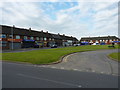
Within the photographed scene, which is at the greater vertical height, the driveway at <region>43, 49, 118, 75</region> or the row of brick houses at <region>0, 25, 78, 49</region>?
the row of brick houses at <region>0, 25, 78, 49</region>

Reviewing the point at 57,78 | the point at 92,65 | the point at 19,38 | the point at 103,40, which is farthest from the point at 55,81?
the point at 103,40

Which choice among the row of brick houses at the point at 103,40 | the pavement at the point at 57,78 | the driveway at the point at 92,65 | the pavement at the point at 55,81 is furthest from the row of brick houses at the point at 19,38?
the row of brick houses at the point at 103,40

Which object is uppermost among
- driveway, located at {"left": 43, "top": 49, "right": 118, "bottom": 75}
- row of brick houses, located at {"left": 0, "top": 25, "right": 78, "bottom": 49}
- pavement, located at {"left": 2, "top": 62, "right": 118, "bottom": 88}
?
row of brick houses, located at {"left": 0, "top": 25, "right": 78, "bottom": 49}

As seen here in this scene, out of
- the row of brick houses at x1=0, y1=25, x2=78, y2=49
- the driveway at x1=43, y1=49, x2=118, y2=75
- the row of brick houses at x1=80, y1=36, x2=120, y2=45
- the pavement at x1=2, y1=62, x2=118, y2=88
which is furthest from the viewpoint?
the row of brick houses at x1=80, y1=36, x2=120, y2=45

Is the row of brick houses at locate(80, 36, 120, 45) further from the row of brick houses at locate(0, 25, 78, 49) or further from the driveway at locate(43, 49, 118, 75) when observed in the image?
the driveway at locate(43, 49, 118, 75)

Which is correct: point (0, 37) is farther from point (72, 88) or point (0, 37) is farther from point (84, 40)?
point (84, 40)

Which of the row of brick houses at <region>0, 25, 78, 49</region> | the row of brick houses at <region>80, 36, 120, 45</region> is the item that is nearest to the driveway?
the row of brick houses at <region>0, 25, 78, 49</region>

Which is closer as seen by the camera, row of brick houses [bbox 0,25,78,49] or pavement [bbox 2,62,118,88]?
pavement [bbox 2,62,118,88]

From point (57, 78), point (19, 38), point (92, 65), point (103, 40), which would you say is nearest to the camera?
point (57, 78)

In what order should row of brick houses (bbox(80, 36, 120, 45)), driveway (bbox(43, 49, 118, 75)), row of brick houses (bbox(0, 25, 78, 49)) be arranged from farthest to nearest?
row of brick houses (bbox(80, 36, 120, 45)) → row of brick houses (bbox(0, 25, 78, 49)) → driveway (bbox(43, 49, 118, 75))

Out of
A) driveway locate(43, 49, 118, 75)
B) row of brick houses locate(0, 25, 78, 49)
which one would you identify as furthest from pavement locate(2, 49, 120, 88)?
row of brick houses locate(0, 25, 78, 49)

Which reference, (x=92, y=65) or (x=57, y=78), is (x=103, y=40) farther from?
(x=57, y=78)

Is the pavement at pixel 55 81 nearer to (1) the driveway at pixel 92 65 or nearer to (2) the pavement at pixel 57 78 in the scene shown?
(2) the pavement at pixel 57 78

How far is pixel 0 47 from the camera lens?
117ft
